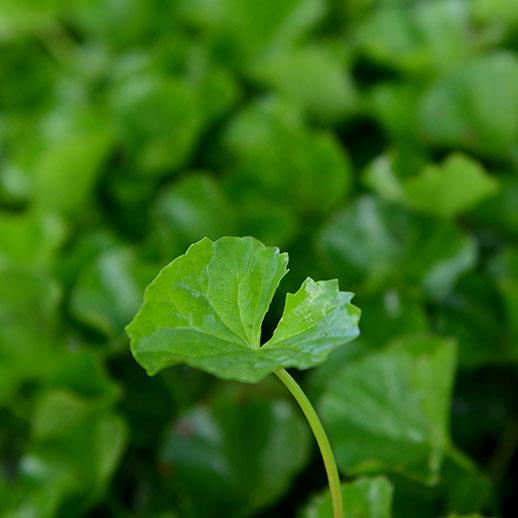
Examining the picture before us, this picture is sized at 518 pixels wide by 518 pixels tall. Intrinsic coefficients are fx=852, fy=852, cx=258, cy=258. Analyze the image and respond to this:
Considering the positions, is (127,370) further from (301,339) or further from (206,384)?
(301,339)

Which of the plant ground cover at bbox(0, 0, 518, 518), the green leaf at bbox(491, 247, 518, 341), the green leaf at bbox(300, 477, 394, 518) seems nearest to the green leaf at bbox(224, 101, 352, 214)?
the plant ground cover at bbox(0, 0, 518, 518)

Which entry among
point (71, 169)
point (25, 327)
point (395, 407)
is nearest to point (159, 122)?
point (71, 169)

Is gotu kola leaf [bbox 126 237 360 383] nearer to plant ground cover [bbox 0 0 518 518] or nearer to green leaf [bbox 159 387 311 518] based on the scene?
plant ground cover [bbox 0 0 518 518]

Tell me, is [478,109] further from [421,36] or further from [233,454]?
[233,454]

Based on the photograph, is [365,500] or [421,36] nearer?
[365,500]

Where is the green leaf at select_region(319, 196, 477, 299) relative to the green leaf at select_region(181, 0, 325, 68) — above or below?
below

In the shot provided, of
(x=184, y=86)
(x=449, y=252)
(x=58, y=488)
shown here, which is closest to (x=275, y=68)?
(x=184, y=86)

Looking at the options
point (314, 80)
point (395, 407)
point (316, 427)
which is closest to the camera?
point (316, 427)
